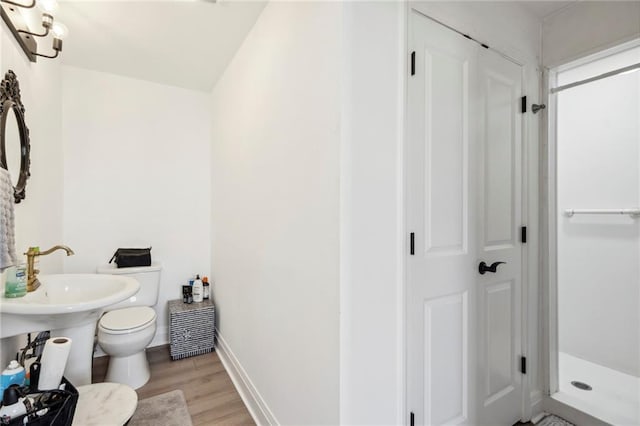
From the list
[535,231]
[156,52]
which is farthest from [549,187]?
[156,52]

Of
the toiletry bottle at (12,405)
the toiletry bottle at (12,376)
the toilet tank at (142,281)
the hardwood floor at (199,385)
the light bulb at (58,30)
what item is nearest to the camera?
the toiletry bottle at (12,405)

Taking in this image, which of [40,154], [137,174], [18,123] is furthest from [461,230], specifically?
[137,174]

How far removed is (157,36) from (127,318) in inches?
78.3

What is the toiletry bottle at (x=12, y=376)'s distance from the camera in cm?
113

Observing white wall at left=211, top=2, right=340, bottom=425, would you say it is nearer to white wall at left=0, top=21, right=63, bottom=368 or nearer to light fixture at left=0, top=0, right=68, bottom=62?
light fixture at left=0, top=0, right=68, bottom=62

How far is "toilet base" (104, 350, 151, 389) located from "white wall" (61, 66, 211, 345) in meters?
0.64

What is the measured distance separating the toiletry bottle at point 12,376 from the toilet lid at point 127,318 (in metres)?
0.84

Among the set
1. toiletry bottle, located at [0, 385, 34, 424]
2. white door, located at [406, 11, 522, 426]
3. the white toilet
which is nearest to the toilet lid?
the white toilet

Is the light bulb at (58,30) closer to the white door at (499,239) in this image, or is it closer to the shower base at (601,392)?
the white door at (499,239)

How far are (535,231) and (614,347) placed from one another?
1.31 m

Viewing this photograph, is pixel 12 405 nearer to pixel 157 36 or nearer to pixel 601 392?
pixel 157 36

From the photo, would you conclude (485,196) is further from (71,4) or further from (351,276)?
(71,4)

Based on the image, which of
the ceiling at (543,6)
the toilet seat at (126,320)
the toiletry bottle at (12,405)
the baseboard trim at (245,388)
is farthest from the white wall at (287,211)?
the ceiling at (543,6)

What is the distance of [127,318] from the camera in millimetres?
2176
